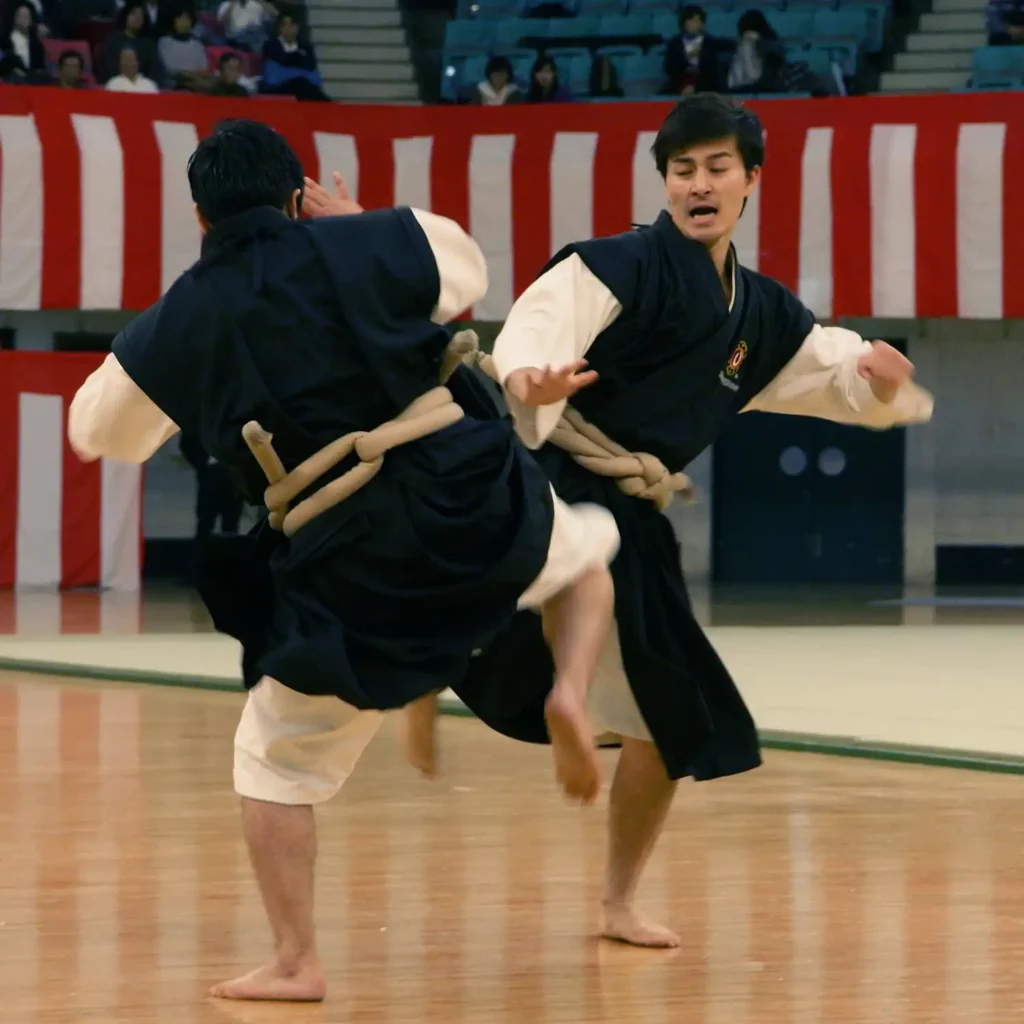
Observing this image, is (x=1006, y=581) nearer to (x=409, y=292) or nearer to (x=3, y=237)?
(x=3, y=237)

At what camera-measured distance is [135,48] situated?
11.1 m

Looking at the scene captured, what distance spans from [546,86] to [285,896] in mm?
9067

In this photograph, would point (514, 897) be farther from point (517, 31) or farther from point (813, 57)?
point (517, 31)

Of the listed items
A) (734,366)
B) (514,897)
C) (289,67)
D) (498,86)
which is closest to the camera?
(734,366)

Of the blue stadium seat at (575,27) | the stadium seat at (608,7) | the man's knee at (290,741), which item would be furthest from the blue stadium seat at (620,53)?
the man's knee at (290,741)

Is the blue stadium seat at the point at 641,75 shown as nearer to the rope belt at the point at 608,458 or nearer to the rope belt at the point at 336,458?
the rope belt at the point at 608,458

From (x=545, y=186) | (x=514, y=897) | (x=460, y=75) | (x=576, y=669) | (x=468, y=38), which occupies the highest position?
(x=468, y=38)

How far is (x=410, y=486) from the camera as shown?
2572 mm

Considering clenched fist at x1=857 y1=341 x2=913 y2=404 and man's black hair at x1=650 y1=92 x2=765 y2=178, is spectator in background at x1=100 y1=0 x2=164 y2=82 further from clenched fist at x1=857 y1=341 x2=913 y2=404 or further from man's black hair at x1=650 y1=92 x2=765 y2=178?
clenched fist at x1=857 y1=341 x2=913 y2=404

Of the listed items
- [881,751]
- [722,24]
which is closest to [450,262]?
[881,751]

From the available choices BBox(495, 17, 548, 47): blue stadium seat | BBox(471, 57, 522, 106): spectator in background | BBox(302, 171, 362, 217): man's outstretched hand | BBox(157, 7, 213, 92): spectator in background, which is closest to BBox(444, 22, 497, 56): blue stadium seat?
BBox(495, 17, 548, 47): blue stadium seat

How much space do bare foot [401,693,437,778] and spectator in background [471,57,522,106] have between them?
8.75m

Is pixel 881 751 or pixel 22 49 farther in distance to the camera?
pixel 22 49

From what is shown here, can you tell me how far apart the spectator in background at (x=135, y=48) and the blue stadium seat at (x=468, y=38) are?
1.78 metres
